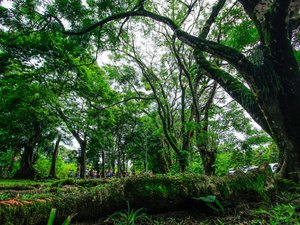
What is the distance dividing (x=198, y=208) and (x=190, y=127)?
3588mm

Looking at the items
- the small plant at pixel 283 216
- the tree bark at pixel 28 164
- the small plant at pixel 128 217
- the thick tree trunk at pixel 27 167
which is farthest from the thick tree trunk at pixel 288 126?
the thick tree trunk at pixel 27 167

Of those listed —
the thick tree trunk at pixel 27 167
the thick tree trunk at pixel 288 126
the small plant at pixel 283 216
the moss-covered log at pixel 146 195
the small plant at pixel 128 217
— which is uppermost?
the thick tree trunk at pixel 27 167

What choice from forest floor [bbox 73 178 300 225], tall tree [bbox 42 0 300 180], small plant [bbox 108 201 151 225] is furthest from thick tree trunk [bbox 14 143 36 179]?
tall tree [bbox 42 0 300 180]

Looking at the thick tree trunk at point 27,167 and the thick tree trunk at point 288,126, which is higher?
the thick tree trunk at point 27,167

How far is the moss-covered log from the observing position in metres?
1.50

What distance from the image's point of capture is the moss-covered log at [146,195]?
150 centimetres

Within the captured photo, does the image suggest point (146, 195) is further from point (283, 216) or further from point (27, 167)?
point (27, 167)

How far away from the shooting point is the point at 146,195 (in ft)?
5.71

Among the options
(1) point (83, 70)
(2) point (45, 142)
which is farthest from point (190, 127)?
(2) point (45, 142)

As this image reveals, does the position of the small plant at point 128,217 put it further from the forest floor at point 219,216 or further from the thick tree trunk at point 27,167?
the thick tree trunk at point 27,167

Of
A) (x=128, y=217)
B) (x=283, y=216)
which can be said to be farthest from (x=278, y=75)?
(x=128, y=217)

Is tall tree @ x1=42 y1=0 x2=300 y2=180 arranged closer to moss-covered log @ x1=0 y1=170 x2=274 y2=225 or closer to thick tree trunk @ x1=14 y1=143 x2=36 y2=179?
moss-covered log @ x1=0 y1=170 x2=274 y2=225

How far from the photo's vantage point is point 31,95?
27.5ft

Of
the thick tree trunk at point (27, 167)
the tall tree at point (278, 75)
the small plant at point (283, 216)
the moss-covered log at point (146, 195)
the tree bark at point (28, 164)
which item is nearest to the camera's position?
the small plant at point (283, 216)
